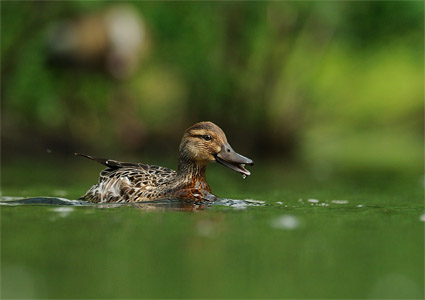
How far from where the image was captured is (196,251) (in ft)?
20.9

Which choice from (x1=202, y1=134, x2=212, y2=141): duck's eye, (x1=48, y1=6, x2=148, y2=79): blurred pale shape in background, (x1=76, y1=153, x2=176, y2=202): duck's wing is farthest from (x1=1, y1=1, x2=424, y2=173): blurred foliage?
(x1=202, y1=134, x2=212, y2=141): duck's eye

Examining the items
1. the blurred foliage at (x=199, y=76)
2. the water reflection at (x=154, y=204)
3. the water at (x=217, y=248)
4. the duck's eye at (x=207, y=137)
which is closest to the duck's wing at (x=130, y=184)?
the water reflection at (x=154, y=204)

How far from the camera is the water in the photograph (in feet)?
17.4

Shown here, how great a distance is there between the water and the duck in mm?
246

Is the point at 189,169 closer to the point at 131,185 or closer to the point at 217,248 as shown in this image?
the point at 131,185

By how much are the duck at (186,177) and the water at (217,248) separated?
0.25 metres

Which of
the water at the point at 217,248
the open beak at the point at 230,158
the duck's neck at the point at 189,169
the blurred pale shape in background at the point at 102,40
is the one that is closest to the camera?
the water at the point at 217,248

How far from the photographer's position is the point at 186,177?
31.4 ft

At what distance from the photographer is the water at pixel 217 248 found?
5.30 meters

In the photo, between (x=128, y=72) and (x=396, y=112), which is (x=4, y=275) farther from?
(x=396, y=112)

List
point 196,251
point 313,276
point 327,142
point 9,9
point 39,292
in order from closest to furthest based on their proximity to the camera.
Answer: point 39,292, point 313,276, point 196,251, point 9,9, point 327,142

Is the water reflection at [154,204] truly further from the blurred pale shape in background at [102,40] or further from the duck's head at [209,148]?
the blurred pale shape in background at [102,40]

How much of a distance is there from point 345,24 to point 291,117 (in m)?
2.84

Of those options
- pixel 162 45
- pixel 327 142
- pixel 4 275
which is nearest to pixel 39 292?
pixel 4 275
